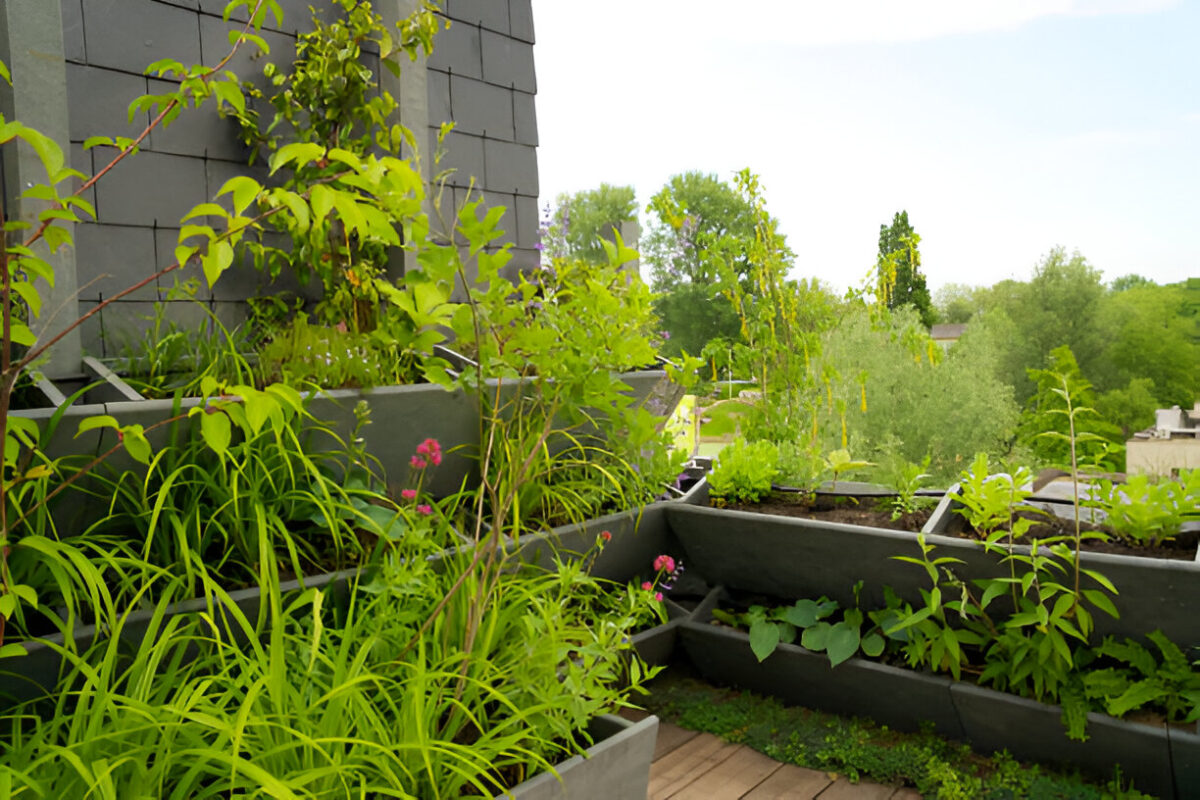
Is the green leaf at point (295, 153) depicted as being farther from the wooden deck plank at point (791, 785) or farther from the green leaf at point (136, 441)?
the wooden deck plank at point (791, 785)

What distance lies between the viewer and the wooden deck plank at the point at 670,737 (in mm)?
2184

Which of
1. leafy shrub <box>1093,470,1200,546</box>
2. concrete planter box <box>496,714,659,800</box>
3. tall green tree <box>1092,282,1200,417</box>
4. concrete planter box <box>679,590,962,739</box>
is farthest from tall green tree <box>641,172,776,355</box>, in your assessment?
concrete planter box <box>496,714,659,800</box>

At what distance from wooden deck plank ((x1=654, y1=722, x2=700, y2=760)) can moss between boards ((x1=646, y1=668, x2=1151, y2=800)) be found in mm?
28

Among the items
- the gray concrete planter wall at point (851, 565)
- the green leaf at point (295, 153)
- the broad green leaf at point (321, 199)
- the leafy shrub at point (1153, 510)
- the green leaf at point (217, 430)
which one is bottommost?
the gray concrete planter wall at point (851, 565)

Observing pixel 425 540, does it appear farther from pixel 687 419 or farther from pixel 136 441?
pixel 687 419

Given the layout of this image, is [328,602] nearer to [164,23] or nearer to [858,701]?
[858,701]

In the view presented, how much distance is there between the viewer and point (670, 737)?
2.25m

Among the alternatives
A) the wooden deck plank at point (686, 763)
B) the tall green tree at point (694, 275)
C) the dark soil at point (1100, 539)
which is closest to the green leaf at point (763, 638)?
the wooden deck plank at point (686, 763)

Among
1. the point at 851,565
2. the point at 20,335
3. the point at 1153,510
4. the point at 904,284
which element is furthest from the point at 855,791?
the point at 904,284

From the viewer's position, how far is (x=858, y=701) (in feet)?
7.47

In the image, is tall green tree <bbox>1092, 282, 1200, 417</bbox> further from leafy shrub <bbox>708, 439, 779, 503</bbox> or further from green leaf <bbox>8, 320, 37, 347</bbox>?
green leaf <bbox>8, 320, 37, 347</bbox>

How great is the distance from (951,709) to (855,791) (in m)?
0.38

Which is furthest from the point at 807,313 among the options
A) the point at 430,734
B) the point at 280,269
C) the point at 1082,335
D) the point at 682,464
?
the point at 1082,335

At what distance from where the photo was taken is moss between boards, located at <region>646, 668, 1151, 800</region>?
1896mm
